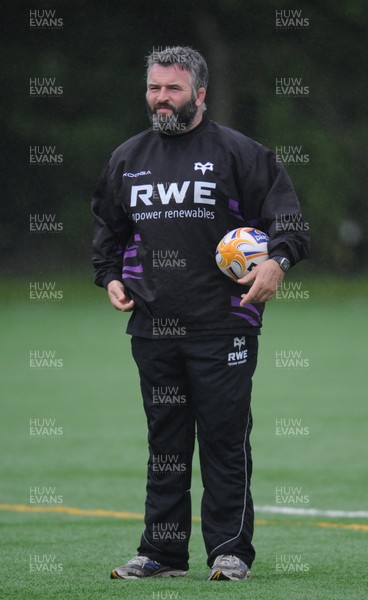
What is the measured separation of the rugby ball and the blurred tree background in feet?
75.2

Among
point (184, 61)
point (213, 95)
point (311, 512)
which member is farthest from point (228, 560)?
point (213, 95)

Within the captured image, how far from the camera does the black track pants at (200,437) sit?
4727 millimetres

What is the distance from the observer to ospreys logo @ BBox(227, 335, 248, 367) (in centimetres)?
472

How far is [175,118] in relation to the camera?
474cm

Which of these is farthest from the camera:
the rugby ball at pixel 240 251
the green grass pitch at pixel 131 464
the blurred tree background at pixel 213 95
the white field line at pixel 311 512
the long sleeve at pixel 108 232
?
the blurred tree background at pixel 213 95

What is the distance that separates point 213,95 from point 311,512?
22338mm

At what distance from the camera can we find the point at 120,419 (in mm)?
11805

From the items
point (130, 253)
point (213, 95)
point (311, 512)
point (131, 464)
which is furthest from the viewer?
point (213, 95)

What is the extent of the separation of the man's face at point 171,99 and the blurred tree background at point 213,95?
22808mm

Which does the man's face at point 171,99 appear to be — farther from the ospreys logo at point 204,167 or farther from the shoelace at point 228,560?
the shoelace at point 228,560

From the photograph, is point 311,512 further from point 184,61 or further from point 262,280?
point 184,61

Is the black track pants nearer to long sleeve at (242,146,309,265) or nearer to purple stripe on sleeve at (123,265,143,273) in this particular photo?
purple stripe on sleeve at (123,265,143,273)

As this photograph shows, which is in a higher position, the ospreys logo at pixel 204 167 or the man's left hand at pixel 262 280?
the ospreys logo at pixel 204 167

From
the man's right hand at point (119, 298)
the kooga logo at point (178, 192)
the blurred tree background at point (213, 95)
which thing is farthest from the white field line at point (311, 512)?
the blurred tree background at point (213, 95)
